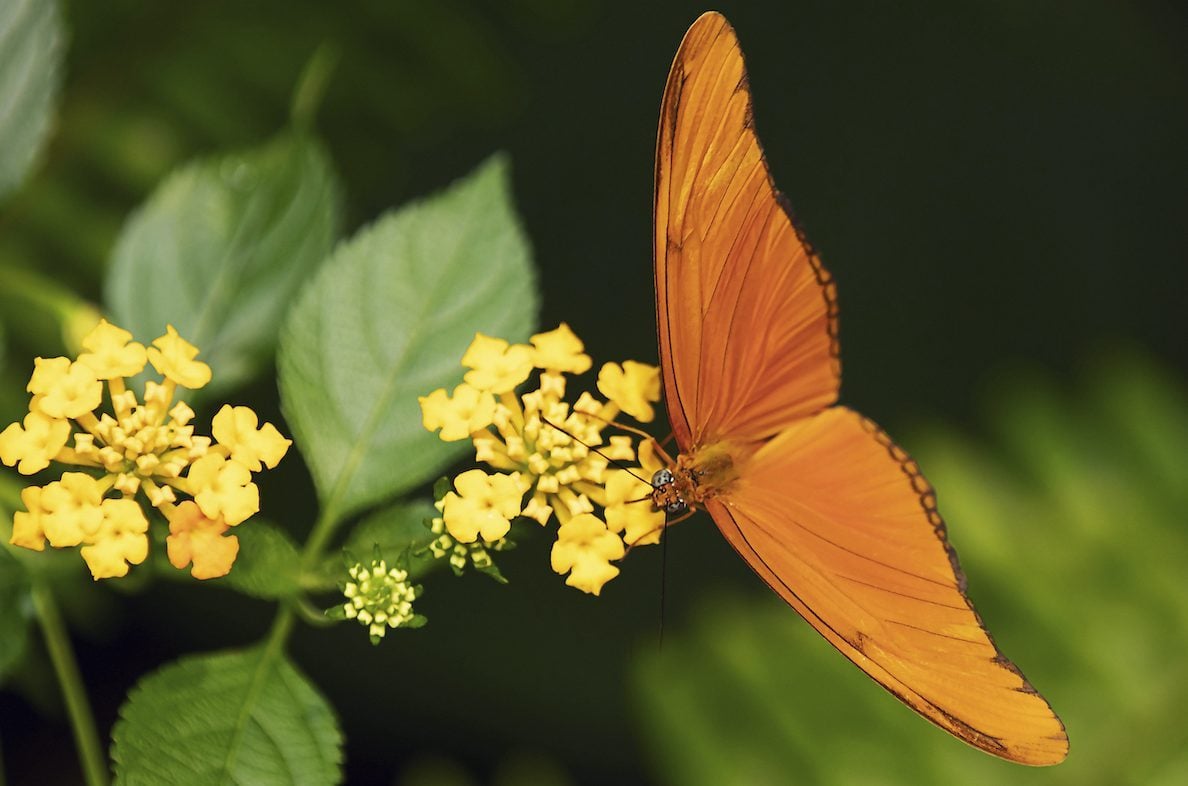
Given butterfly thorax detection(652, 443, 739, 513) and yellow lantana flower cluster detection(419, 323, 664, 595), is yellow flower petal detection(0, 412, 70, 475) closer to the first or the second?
yellow lantana flower cluster detection(419, 323, 664, 595)

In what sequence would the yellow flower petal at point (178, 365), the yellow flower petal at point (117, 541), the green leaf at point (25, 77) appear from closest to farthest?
the yellow flower petal at point (117, 541) < the yellow flower petal at point (178, 365) < the green leaf at point (25, 77)

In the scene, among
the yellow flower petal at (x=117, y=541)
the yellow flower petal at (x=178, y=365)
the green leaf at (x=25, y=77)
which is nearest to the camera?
the yellow flower petal at (x=117, y=541)

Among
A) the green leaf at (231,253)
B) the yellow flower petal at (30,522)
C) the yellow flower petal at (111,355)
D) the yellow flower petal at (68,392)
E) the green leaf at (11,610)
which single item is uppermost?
the green leaf at (231,253)

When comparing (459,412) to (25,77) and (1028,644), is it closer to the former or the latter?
(25,77)

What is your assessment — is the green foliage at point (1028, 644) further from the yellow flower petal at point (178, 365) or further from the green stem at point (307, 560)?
the yellow flower petal at point (178, 365)

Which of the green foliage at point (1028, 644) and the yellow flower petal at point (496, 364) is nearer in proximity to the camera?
the yellow flower petal at point (496, 364)

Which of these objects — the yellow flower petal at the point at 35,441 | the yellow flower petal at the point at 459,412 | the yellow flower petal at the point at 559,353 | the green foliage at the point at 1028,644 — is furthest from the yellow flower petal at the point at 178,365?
the green foliage at the point at 1028,644

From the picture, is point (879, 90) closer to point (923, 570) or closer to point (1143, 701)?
point (1143, 701)

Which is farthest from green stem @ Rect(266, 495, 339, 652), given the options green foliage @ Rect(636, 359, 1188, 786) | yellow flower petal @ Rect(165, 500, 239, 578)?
green foliage @ Rect(636, 359, 1188, 786)
